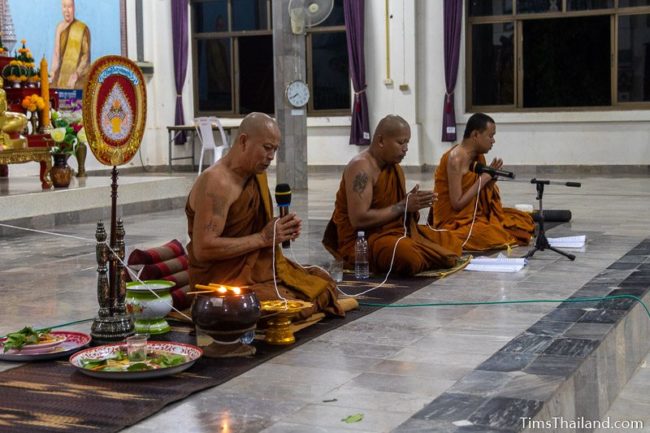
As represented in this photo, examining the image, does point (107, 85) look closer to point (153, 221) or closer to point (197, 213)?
point (197, 213)

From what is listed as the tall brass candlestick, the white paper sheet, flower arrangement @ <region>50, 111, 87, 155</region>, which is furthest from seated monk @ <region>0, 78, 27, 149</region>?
the white paper sheet

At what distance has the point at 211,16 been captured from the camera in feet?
57.7

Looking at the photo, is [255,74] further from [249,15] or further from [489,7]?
[489,7]

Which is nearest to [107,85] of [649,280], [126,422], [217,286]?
[217,286]

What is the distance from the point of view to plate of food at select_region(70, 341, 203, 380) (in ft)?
12.2

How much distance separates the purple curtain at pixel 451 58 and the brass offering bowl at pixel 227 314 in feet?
39.0

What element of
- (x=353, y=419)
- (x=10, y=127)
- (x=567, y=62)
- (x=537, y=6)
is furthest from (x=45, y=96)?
(x=567, y=62)

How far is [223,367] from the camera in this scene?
3.91m

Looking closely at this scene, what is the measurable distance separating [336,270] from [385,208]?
0.50 metres

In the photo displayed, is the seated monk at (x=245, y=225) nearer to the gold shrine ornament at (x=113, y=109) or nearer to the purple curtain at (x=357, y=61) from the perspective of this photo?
the gold shrine ornament at (x=113, y=109)

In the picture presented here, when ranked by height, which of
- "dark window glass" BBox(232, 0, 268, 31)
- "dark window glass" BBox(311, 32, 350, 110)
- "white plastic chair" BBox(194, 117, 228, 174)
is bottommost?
"white plastic chair" BBox(194, 117, 228, 174)

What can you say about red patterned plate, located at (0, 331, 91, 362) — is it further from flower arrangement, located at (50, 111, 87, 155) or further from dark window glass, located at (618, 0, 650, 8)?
dark window glass, located at (618, 0, 650, 8)

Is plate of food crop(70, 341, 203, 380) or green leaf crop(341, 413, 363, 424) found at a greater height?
plate of food crop(70, 341, 203, 380)

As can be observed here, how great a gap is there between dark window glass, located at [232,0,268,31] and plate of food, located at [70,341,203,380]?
13628mm
